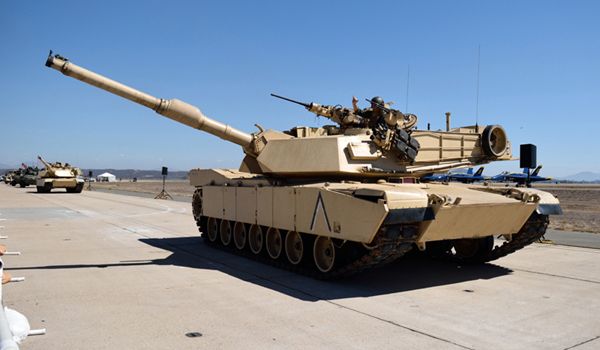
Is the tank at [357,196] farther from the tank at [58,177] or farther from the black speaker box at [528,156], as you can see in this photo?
the tank at [58,177]

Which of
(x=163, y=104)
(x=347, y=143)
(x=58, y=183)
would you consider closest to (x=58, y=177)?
(x=58, y=183)

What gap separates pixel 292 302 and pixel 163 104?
551 cm

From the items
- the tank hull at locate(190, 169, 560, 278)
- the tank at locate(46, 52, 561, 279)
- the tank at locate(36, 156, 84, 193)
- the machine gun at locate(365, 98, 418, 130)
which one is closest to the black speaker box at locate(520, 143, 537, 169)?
the tank at locate(46, 52, 561, 279)

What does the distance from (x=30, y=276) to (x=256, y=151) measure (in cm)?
527

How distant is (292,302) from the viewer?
26.1 feet

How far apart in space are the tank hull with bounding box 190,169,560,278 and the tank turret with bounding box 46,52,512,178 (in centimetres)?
53

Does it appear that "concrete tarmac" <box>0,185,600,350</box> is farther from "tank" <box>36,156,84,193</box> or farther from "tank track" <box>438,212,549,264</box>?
"tank" <box>36,156,84,193</box>

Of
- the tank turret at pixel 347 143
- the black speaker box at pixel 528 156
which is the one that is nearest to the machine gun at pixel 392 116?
the tank turret at pixel 347 143

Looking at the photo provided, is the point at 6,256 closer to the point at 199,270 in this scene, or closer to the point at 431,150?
the point at 199,270

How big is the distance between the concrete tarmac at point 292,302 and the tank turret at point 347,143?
6.91 feet

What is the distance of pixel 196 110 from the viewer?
1179 cm

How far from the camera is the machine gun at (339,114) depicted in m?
11.7

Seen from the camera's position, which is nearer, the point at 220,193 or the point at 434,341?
the point at 434,341


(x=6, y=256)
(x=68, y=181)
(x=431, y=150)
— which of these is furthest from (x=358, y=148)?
(x=68, y=181)
